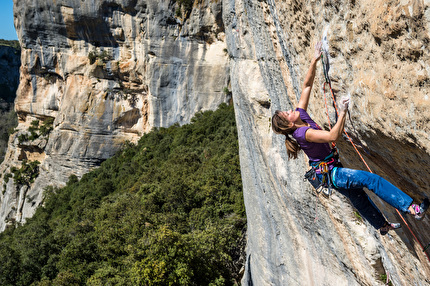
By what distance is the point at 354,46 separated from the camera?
3.28m

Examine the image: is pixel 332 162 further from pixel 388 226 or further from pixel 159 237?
pixel 159 237

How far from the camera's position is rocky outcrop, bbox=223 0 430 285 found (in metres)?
2.81

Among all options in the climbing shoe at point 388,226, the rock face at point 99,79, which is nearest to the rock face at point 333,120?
the climbing shoe at point 388,226

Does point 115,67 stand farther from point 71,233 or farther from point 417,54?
point 417,54

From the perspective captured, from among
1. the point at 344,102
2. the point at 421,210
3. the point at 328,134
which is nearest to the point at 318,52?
the point at 344,102

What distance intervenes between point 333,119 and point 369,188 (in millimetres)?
1152

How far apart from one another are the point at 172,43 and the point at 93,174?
49.2 ft

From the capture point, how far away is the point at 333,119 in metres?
4.07

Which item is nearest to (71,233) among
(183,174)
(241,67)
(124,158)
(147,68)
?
(183,174)

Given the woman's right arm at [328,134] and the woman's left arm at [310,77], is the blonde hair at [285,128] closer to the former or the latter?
the woman's right arm at [328,134]

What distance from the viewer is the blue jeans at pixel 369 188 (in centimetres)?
298

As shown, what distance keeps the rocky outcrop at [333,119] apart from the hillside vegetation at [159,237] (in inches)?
135

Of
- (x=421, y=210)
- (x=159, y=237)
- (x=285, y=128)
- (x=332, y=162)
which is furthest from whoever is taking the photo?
(x=159, y=237)

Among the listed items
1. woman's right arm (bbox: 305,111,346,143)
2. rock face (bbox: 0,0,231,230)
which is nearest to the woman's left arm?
woman's right arm (bbox: 305,111,346,143)
